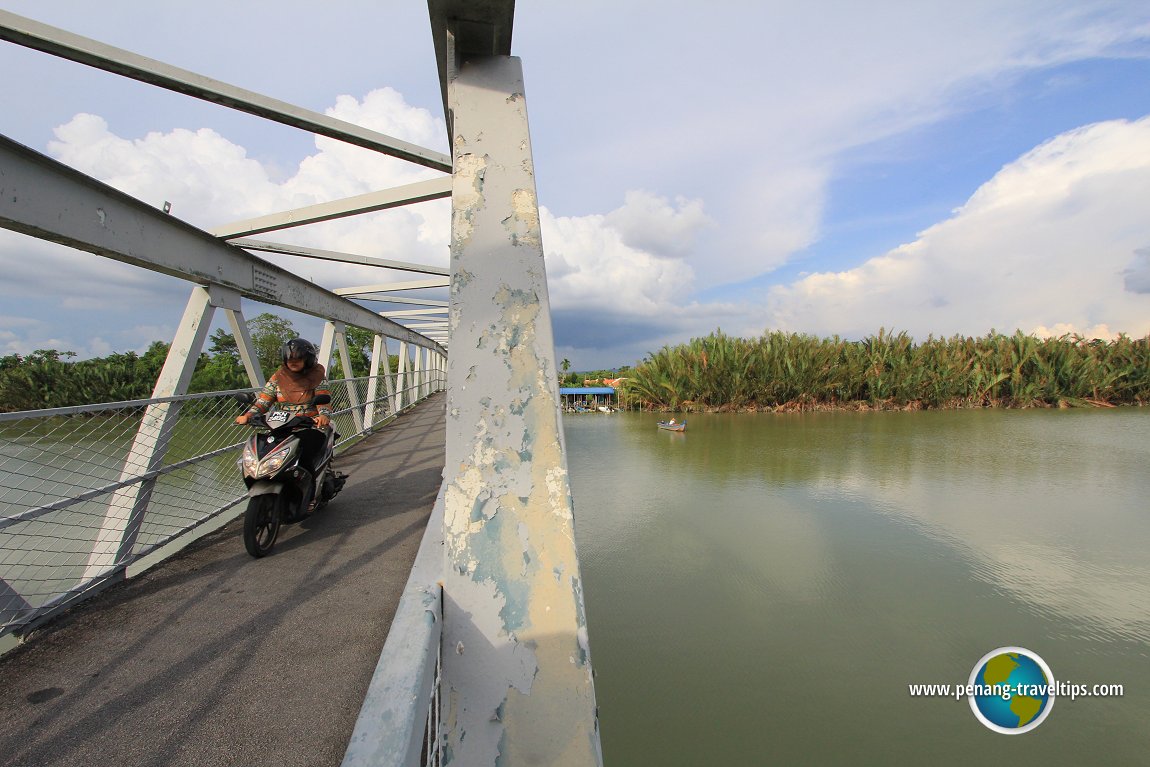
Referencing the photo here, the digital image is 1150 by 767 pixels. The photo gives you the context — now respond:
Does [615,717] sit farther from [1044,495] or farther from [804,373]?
[804,373]

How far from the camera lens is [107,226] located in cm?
A: 212

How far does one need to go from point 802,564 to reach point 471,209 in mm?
4995

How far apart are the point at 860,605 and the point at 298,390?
4.71 meters

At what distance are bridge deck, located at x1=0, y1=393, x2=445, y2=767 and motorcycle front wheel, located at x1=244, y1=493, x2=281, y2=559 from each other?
86 mm

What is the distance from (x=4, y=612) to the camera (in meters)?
1.68

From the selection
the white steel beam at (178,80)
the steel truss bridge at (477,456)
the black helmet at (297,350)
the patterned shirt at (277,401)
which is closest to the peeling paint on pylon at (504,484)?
the steel truss bridge at (477,456)

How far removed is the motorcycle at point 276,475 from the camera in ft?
7.95

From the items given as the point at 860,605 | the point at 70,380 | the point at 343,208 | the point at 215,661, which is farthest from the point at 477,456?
the point at 70,380

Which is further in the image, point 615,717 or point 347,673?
point 615,717

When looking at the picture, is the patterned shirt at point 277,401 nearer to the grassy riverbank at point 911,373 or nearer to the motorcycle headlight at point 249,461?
the motorcycle headlight at point 249,461

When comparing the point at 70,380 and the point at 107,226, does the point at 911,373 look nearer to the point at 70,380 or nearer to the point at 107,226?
the point at 107,226

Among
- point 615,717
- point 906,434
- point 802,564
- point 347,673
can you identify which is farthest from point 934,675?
point 906,434

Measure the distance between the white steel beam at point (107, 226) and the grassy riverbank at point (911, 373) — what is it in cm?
1775
